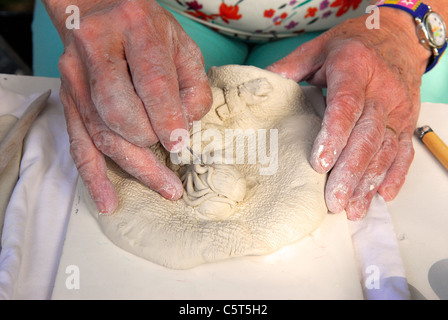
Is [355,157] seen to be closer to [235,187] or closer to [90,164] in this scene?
[235,187]

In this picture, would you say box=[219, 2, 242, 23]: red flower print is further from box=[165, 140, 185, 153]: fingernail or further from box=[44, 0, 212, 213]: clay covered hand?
box=[165, 140, 185, 153]: fingernail

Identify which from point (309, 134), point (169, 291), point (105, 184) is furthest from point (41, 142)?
point (309, 134)

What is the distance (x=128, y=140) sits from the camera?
94cm

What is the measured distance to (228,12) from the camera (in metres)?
1.44

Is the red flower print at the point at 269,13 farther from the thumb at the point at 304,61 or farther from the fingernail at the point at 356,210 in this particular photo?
the fingernail at the point at 356,210

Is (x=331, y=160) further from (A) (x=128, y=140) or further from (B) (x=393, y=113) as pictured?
(A) (x=128, y=140)

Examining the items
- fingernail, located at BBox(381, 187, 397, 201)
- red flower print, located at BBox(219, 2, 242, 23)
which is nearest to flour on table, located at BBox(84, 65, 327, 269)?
fingernail, located at BBox(381, 187, 397, 201)

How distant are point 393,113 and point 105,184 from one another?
2.67 feet

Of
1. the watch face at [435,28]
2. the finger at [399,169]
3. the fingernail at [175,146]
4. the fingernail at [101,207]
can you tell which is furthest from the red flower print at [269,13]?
the fingernail at [101,207]

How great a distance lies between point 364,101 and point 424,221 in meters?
0.34

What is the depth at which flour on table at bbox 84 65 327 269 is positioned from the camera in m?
0.91

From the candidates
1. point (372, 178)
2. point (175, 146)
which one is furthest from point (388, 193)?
point (175, 146)

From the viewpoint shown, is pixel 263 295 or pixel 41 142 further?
pixel 41 142

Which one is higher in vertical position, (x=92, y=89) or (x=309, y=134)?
(x=92, y=89)
